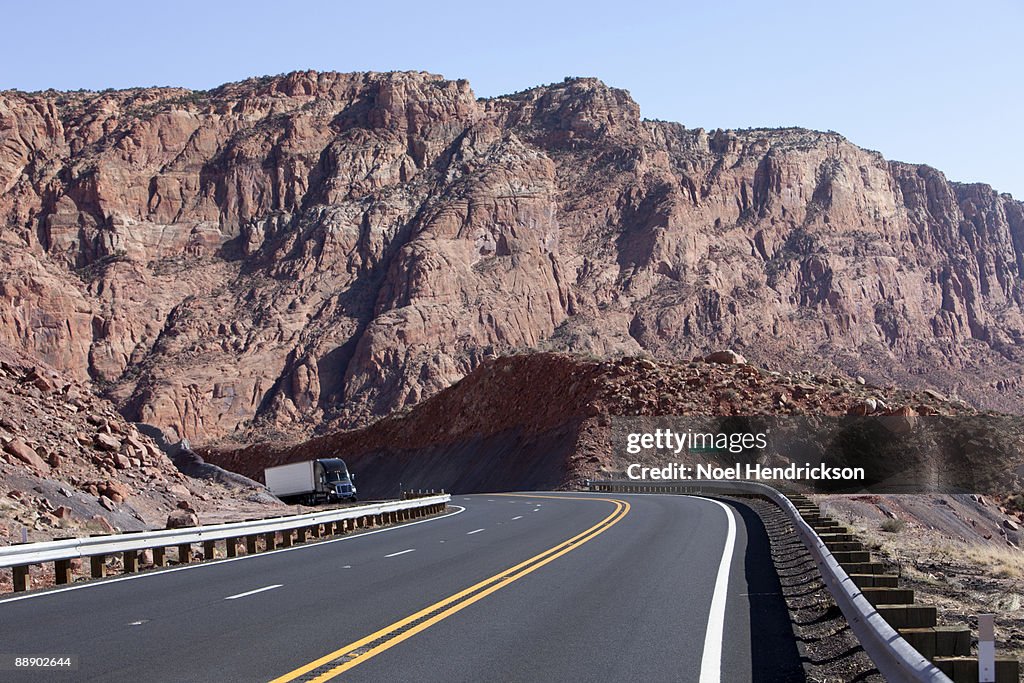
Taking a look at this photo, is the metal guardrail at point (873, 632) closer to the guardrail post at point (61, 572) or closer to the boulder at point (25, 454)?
the guardrail post at point (61, 572)

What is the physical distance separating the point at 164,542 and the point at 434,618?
781cm

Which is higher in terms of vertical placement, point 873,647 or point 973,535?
point 873,647

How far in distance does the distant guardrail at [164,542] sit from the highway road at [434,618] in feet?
1.87

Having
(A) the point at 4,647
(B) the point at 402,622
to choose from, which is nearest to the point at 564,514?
(B) the point at 402,622

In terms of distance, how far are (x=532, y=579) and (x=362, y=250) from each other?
105262 millimetres

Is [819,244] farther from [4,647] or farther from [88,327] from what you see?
[4,647]

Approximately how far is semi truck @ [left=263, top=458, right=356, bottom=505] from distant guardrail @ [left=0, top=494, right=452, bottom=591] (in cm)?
2150

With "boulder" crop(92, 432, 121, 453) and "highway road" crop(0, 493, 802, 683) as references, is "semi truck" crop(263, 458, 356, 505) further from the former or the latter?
"highway road" crop(0, 493, 802, 683)

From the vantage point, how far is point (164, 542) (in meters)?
18.1

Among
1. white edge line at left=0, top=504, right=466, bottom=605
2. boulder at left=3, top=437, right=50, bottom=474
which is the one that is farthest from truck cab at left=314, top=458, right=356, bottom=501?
white edge line at left=0, top=504, right=466, bottom=605

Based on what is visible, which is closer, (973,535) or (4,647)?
(4,647)

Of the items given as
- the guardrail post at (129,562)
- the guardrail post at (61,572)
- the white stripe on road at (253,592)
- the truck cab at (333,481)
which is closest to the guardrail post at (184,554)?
the guardrail post at (129,562)

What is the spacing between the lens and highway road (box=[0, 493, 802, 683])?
919 cm

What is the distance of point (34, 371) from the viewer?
35.4 meters
